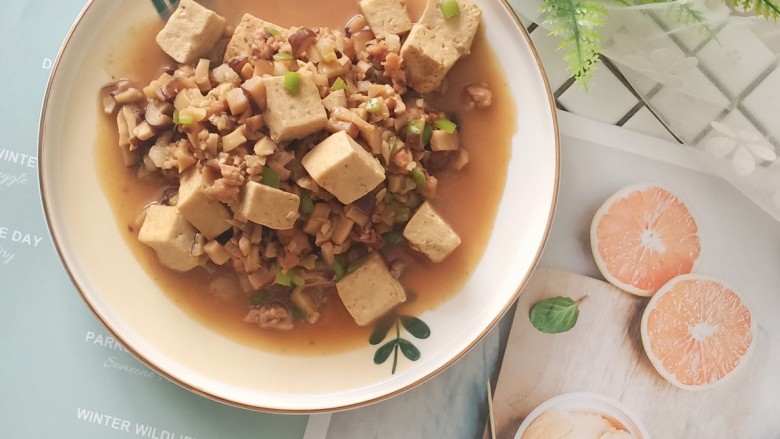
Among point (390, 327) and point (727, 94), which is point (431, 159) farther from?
point (727, 94)

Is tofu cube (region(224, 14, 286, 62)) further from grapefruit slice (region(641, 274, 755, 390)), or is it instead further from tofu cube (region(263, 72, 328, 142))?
grapefruit slice (region(641, 274, 755, 390))

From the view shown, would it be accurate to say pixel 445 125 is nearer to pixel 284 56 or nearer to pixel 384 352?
pixel 284 56

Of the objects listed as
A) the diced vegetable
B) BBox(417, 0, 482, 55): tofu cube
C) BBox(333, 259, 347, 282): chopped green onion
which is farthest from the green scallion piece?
BBox(417, 0, 482, 55): tofu cube

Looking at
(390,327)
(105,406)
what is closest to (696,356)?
(390,327)

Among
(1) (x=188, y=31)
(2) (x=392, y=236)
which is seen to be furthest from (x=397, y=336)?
(1) (x=188, y=31)

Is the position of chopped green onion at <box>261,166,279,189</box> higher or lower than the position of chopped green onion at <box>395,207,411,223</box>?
higher
